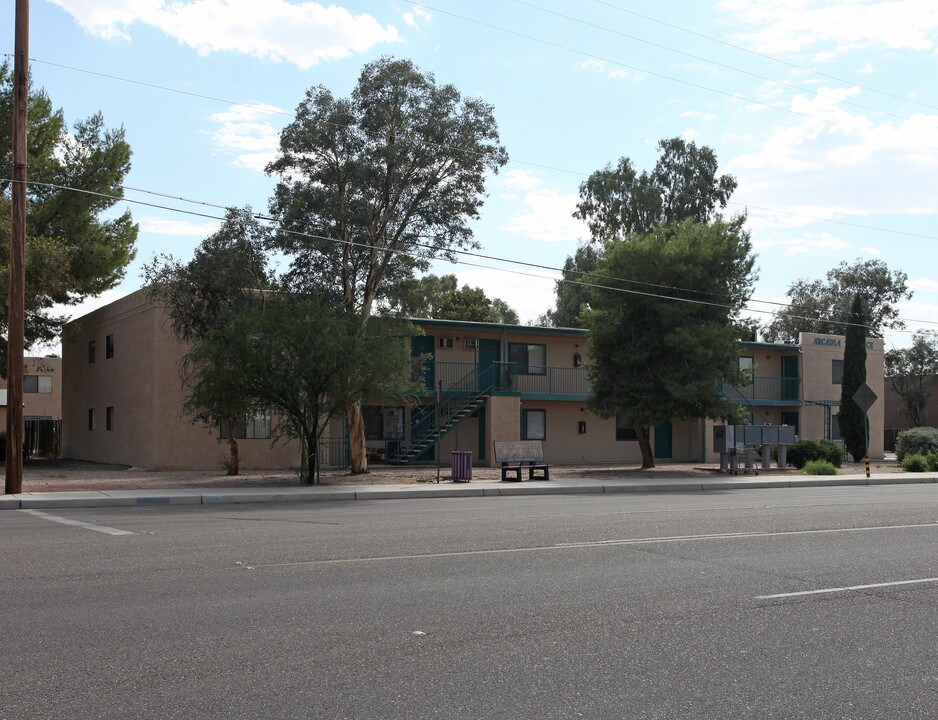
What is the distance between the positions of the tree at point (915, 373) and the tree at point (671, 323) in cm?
4281

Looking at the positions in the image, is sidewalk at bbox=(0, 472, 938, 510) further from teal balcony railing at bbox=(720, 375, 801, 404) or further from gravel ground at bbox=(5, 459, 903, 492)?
teal balcony railing at bbox=(720, 375, 801, 404)

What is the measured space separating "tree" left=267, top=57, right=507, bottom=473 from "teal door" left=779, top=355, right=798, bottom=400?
2165 cm

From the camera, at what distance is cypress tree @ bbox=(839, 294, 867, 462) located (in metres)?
41.9

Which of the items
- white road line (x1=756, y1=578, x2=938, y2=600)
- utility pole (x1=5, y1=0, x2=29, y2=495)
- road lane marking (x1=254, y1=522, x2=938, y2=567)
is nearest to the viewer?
white road line (x1=756, y1=578, x2=938, y2=600)

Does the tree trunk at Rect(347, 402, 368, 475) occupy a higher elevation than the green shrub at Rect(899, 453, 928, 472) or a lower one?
higher

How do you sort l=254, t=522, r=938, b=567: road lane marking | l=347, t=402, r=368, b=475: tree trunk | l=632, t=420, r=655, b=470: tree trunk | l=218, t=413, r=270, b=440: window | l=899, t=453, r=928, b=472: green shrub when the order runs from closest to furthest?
l=254, t=522, r=938, b=567: road lane marking, l=347, t=402, r=368, b=475: tree trunk, l=218, t=413, r=270, b=440: window, l=632, t=420, r=655, b=470: tree trunk, l=899, t=453, r=928, b=472: green shrub

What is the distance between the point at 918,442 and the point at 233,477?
27958 millimetres

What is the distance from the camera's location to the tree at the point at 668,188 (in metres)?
52.6

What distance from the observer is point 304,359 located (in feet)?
72.0

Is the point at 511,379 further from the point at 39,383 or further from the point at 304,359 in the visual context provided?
the point at 39,383

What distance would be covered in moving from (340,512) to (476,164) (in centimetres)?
1317

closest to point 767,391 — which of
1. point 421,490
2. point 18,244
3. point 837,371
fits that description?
point 837,371

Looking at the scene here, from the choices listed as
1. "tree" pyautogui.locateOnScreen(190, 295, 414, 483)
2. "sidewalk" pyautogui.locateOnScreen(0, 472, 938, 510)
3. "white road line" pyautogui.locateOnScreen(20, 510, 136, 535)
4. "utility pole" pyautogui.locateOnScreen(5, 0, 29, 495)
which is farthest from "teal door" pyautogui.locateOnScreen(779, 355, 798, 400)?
"white road line" pyautogui.locateOnScreen(20, 510, 136, 535)

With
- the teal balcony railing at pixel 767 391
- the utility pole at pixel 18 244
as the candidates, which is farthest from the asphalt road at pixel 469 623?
the teal balcony railing at pixel 767 391
